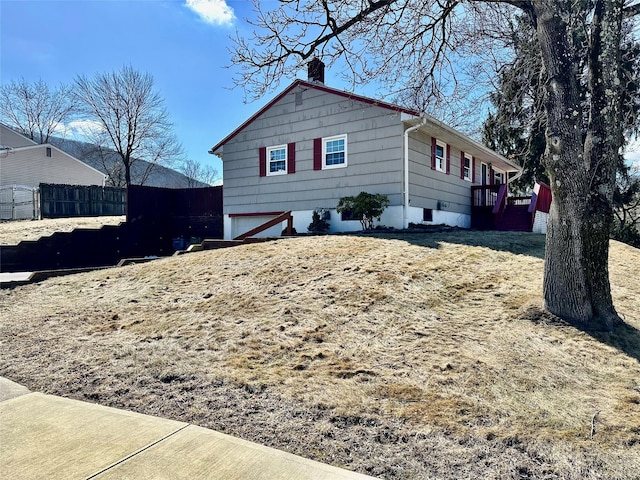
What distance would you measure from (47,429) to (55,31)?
10.5 metres

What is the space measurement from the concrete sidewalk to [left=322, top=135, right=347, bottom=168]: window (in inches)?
396

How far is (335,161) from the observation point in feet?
40.3

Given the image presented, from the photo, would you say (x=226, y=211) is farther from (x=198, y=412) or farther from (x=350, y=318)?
(x=198, y=412)

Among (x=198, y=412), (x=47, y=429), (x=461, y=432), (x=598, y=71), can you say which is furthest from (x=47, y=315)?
(x=598, y=71)

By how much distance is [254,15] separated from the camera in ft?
22.7

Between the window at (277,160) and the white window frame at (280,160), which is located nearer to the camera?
the white window frame at (280,160)

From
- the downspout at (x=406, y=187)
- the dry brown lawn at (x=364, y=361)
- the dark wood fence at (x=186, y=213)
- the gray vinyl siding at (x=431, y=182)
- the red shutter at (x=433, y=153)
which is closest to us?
the dry brown lawn at (x=364, y=361)

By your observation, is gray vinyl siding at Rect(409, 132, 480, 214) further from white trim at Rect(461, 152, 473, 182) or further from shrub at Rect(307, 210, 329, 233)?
shrub at Rect(307, 210, 329, 233)

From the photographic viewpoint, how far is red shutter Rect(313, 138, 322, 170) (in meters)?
12.5

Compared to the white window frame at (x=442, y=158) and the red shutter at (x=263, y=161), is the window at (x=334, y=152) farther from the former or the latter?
the white window frame at (x=442, y=158)

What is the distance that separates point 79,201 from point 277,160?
10.7 metres

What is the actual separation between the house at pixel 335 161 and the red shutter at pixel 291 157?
32 millimetres

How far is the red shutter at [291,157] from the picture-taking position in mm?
13078

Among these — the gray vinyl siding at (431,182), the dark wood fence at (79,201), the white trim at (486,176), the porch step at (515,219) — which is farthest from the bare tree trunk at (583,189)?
the dark wood fence at (79,201)
